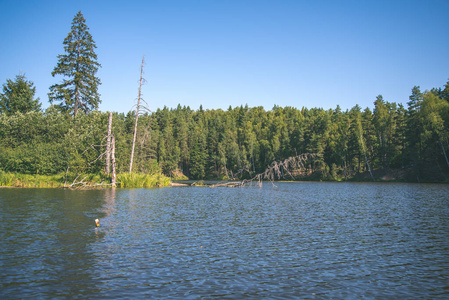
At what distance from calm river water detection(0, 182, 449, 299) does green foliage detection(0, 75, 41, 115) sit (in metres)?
43.0

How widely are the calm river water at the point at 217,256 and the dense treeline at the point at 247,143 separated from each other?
19.7m

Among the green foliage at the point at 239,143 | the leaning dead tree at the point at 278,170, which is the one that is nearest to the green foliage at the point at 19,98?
the green foliage at the point at 239,143

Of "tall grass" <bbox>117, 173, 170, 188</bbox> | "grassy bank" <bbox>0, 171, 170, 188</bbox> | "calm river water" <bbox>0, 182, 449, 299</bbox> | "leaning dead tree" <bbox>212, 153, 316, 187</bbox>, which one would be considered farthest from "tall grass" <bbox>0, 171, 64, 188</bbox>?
"leaning dead tree" <bbox>212, 153, 316, 187</bbox>

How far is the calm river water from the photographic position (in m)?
8.38

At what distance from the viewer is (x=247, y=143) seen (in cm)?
12050

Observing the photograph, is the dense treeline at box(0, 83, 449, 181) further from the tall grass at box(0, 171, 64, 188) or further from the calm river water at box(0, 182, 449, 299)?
the calm river water at box(0, 182, 449, 299)

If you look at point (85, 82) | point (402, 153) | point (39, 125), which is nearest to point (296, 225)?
point (39, 125)

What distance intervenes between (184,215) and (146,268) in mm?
10466

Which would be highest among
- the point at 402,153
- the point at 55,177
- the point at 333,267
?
the point at 402,153

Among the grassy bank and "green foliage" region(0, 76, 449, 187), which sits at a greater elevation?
"green foliage" region(0, 76, 449, 187)

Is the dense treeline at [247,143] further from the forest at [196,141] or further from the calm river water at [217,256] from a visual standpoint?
the calm river water at [217,256]

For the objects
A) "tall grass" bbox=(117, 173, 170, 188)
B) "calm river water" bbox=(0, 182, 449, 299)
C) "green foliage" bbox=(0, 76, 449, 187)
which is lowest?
"calm river water" bbox=(0, 182, 449, 299)

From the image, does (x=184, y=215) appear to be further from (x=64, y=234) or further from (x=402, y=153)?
(x=402, y=153)

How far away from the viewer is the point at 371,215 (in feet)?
70.8
